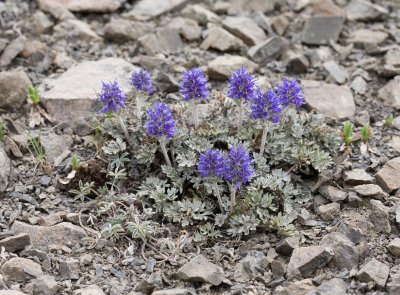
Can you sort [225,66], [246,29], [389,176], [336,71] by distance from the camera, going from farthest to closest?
[246,29], [336,71], [225,66], [389,176]

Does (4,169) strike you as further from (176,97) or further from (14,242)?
(176,97)

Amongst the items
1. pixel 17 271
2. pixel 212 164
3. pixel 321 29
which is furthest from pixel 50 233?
pixel 321 29

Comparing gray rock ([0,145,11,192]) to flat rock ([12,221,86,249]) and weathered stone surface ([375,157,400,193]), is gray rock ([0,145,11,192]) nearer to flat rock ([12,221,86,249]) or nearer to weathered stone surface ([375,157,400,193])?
flat rock ([12,221,86,249])

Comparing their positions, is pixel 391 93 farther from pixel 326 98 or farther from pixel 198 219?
pixel 198 219

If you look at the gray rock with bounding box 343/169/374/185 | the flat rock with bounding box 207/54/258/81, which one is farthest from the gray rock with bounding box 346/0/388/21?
the gray rock with bounding box 343/169/374/185

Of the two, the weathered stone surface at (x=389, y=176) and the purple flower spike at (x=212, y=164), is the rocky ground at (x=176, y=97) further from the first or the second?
the purple flower spike at (x=212, y=164)

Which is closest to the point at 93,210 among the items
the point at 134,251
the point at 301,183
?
the point at 134,251
